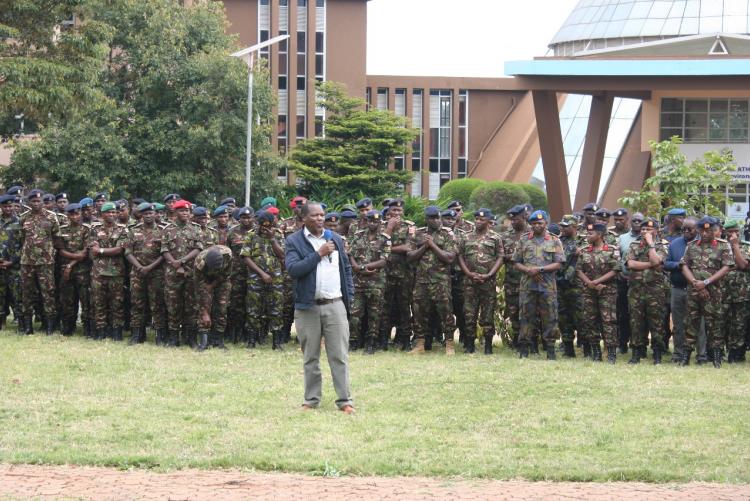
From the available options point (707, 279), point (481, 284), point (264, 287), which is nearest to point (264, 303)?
point (264, 287)

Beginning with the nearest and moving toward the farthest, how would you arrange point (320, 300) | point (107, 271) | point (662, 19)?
point (320, 300) < point (107, 271) < point (662, 19)

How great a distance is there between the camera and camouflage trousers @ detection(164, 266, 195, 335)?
48.8 feet

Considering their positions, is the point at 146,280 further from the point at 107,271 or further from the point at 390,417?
the point at 390,417

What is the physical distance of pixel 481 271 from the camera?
14633 mm

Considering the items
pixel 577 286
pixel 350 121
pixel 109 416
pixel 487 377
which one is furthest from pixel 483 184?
pixel 109 416

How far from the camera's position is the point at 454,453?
28.5 feet

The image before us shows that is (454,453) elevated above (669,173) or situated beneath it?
situated beneath

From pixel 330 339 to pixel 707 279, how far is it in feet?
18.5

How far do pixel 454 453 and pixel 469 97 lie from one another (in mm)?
46572

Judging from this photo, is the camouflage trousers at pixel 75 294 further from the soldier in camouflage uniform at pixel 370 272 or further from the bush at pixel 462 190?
the bush at pixel 462 190

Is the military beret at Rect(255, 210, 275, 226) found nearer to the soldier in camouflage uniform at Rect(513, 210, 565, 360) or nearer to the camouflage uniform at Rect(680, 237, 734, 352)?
the soldier in camouflage uniform at Rect(513, 210, 565, 360)

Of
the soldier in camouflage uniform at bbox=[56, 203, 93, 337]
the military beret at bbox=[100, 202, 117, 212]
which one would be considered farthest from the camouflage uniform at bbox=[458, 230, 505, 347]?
the soldier in camouflage uniform at bbox=[56, 203, 93, 337]

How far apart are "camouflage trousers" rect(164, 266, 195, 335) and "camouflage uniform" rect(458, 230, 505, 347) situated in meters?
3.59

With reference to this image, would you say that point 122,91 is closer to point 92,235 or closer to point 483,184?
point 483,184
